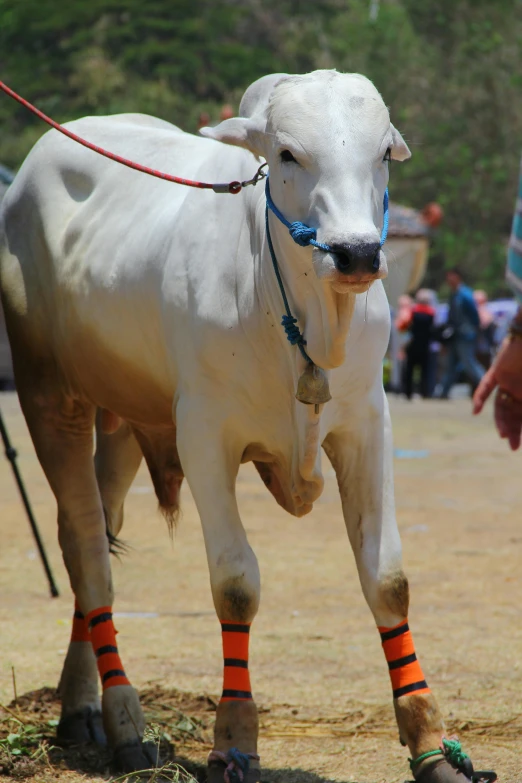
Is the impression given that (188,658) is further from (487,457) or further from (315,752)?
(487,457)

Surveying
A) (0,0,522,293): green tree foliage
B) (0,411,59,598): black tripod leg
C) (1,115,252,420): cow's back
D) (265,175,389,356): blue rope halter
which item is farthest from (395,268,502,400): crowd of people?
(0,0,522,293): green tree foliage

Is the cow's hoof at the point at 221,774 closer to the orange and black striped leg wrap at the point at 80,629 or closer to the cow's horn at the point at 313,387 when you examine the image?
the cow's horn at the point at 313,387

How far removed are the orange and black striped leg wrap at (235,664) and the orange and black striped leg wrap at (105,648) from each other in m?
0.68

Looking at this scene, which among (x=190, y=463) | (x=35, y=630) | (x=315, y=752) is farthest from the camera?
(x=35, y=630)

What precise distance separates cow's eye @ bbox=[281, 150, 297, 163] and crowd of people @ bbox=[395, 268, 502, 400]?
15266mm

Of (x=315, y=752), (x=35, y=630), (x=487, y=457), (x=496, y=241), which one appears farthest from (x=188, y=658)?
(x=496, y=241)

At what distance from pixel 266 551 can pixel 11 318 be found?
351 centimetres

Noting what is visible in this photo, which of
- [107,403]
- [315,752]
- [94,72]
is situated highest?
[107,403]

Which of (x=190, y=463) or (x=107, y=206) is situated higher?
(x=107, y=206)

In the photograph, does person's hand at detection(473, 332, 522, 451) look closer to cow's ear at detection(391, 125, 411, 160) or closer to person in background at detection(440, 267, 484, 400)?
cow's ear at detection(391, 125, 411, 160)

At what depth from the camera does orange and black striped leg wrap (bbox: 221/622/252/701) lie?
3852 mm

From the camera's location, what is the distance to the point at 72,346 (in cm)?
463

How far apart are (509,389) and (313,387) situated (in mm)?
2249

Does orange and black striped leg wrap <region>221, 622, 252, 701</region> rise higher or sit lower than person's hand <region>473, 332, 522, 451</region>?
lower
